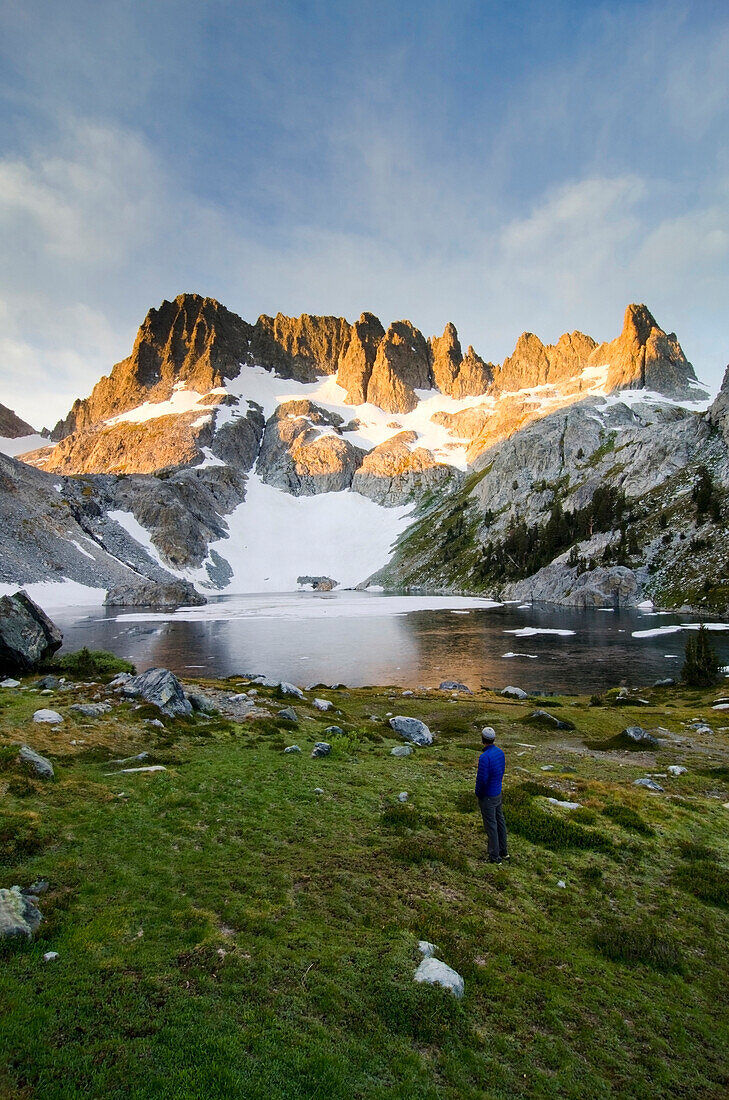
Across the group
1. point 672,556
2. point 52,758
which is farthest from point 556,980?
point 672,556

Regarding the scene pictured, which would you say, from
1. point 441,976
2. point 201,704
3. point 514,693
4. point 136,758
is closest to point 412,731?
point 201,704

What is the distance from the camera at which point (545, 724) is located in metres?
29.5

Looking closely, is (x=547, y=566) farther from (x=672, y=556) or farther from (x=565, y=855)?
(x=565, y=855)

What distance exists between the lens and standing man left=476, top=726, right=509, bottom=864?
491 inches

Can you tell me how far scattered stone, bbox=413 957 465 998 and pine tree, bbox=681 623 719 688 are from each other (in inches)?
1693

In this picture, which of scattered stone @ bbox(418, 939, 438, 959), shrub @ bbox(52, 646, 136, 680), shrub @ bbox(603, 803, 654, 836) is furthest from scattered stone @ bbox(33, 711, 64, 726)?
shrub @ bbox(603, 803, 654, 836)

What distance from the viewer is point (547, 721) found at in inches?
1167

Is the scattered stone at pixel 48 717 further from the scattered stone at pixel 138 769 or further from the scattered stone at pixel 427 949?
the scattered stone at pixel 427 949

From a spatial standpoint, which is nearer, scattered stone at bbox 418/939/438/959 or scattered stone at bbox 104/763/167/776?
scattered stone at bbox 418/939/438/959

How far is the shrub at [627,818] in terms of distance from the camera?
568 inches

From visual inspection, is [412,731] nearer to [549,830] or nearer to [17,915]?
[549,830]

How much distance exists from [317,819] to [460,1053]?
7967 millimetres

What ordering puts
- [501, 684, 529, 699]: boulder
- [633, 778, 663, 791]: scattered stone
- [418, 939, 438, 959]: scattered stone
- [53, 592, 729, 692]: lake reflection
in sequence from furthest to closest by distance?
[53, 592, 729, 692]: lake reflection < [501, 684, 529, 699]: boulder < [633, 778, 663, 791]: scattered stone < [418, 939, 438, 959]: scattered stone

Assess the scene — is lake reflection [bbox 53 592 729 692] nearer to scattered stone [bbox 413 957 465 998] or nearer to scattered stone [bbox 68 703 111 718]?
scattered stone [bbox 68 703 111 718]
